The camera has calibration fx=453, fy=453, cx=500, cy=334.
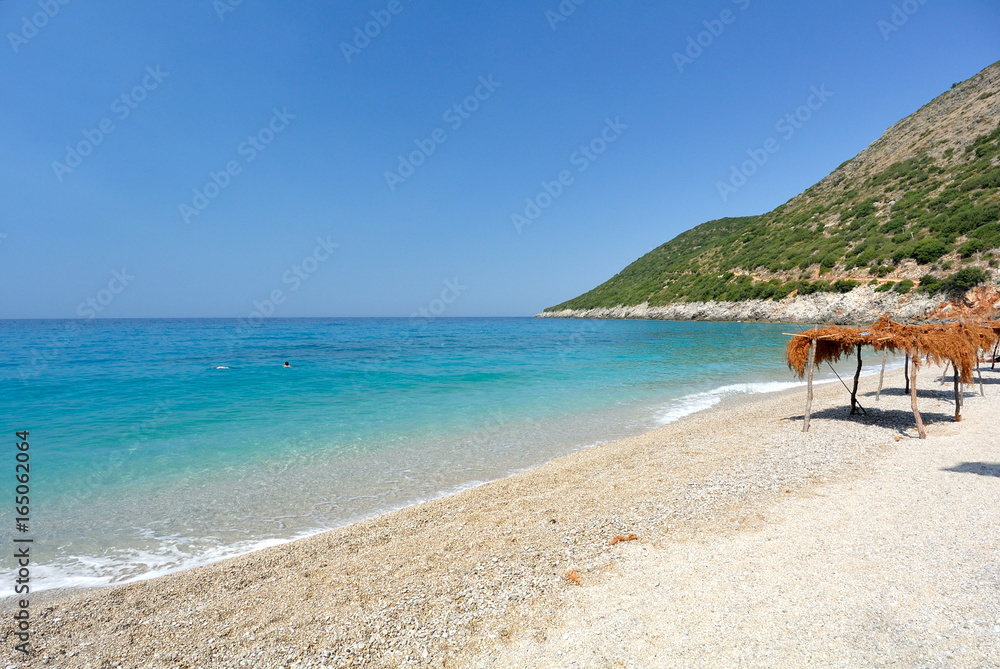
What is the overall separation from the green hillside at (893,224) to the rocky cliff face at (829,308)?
1197 mm

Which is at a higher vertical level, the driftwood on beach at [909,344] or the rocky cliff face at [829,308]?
the rocky cliff face at [829,308]

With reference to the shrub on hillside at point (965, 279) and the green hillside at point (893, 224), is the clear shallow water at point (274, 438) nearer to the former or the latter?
the shrub on hillside at point (965, 279)

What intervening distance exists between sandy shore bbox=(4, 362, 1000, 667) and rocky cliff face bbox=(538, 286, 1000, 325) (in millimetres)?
14079

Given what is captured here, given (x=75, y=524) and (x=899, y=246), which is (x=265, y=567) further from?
(x=899, y=246)

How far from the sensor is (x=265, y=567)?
6055mm

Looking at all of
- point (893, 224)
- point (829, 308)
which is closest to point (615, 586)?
point (829, 308)

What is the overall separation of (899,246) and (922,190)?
1301cm

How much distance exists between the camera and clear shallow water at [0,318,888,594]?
7.49m

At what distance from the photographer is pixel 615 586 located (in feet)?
16.0

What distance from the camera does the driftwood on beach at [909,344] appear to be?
10.9 metres

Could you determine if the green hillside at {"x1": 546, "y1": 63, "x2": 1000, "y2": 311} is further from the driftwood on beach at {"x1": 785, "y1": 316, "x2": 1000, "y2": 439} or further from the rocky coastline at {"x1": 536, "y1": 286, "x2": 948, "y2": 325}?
the driftwood on beach at {"x1": 785, "y1": 316, "x2": 1000, "y2": 439}

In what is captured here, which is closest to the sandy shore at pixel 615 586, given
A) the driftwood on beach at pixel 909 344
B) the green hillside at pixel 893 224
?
the driftwood on beach at pixel 909 344

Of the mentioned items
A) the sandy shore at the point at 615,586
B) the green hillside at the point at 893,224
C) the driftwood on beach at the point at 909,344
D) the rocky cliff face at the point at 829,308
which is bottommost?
the sandy shore at the point at 615,586

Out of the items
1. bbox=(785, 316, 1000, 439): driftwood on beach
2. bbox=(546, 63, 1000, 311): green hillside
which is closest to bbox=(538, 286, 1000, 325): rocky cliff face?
bbox=(546, 63, 1000, 311): green hillside
